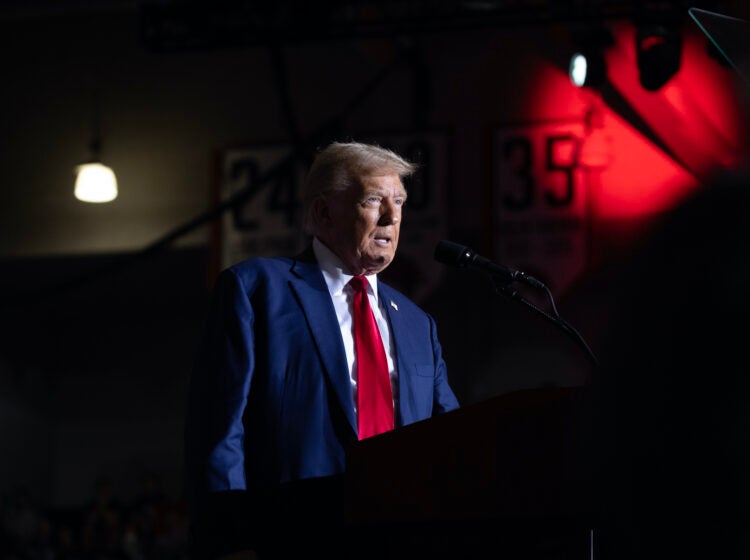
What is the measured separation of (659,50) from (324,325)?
4090 millimetres

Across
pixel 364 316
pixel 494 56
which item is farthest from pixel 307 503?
pixel 494 56

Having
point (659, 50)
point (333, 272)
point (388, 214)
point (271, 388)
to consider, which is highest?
point (659, 50)

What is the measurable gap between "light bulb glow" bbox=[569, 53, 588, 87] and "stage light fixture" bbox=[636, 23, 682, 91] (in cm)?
28

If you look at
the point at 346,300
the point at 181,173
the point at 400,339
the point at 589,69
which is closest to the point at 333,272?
the point at 346,300

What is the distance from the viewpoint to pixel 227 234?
805 cm

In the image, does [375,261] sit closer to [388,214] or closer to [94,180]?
[388,214]

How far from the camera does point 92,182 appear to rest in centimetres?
874

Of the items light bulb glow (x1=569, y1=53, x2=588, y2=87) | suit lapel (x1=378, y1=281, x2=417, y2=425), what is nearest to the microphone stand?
suit lapel (x1=378, y1=281, x2=417, y2=425)

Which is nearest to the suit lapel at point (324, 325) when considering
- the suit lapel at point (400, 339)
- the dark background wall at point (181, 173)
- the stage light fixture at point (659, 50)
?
the suit lapel at point (400, 339)

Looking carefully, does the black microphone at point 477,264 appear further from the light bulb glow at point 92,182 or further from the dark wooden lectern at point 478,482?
the light bulb glow at point 92,182

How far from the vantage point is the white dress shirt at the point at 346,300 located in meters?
2.39

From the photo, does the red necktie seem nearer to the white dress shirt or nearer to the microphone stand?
the white dress shirt

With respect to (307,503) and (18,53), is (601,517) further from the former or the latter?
(18,53)

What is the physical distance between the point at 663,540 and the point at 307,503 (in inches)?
55.4
